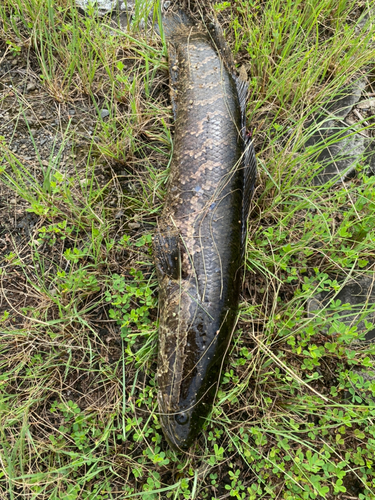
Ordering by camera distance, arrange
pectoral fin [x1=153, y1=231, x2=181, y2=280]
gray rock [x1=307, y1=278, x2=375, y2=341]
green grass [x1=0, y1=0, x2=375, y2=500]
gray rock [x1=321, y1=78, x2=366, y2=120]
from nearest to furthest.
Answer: green grass [x1=0, y1=0, x2=375, y2=500] < pectoral fin [x1=153, y1=231, x2=181, y2=280] < gray rock [x1=307, y1=278, x2=375, y2=341] < gray rock [x1=321, y1=78, x2=366, y2=120]

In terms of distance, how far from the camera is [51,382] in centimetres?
268

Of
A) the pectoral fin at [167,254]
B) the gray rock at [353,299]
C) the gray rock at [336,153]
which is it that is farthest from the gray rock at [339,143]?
the pectoral fin at [167,254]

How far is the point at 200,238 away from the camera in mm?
2648

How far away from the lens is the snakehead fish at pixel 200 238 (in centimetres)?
244

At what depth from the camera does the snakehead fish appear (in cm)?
244

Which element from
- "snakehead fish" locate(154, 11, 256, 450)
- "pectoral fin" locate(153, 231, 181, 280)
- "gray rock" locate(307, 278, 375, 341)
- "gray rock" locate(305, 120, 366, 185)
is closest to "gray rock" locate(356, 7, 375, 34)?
"gray rock" locate(305, 120, 366, 185)

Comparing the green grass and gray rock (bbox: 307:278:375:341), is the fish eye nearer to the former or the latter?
the green grass

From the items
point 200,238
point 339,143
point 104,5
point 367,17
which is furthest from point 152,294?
point 367,17

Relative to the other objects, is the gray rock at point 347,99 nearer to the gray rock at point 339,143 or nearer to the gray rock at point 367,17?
the gray rock at point 339,143

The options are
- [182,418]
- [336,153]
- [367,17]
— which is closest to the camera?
[182,418]

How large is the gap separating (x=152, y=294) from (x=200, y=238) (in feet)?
2.33

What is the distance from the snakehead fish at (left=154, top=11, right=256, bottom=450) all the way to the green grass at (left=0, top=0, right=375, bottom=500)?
231 mm

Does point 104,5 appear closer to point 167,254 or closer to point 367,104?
point 167,254

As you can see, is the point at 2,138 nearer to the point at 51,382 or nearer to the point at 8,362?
the point at 8,362
